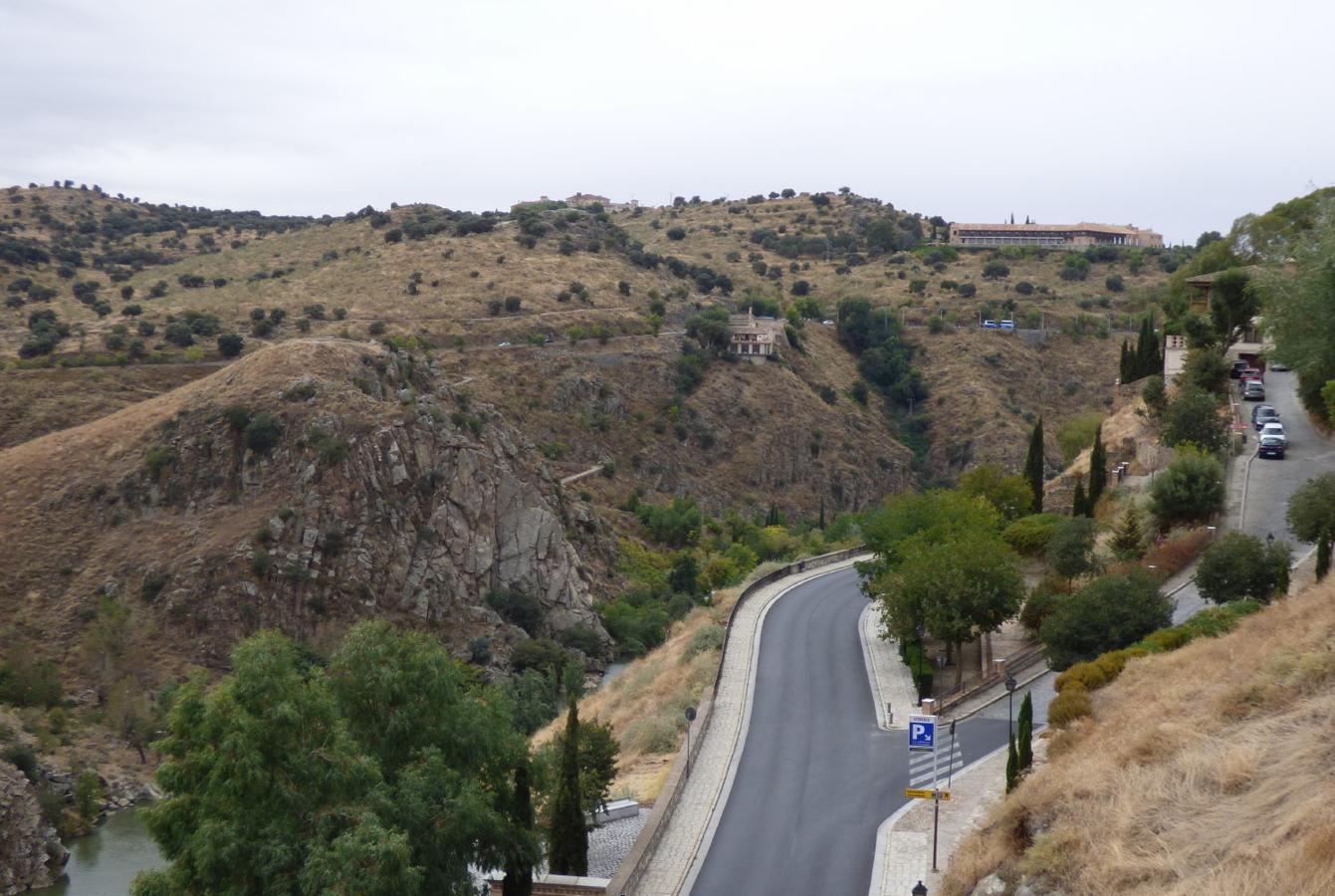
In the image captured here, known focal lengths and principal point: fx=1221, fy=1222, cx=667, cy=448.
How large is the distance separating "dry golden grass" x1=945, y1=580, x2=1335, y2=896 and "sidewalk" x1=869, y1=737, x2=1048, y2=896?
5.30ft

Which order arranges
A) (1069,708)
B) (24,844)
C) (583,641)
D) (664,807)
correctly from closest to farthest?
1. (1069,708)
2. (664,807)
3. (24,844)
4. (583,641)

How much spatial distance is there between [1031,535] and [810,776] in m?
17.0

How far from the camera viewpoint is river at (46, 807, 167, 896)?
37.9 m

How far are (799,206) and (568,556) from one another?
4195 inches

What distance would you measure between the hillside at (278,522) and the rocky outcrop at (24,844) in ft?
35.6

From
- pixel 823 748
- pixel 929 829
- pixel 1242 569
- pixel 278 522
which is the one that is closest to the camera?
pixel 929 829

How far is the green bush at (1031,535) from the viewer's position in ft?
130

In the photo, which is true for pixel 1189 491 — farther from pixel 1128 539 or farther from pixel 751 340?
pixel 751 340

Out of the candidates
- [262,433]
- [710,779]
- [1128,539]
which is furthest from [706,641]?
[262,433]

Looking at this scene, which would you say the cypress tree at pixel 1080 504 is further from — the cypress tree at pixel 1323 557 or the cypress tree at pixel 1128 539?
the cypress tree at pixel 1323 557

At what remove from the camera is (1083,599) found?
2895cm

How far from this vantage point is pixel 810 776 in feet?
→ 85.3

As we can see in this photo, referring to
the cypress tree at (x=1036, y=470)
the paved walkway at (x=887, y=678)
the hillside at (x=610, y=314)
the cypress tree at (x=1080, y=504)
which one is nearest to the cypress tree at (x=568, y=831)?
the paved walkway at (x=887, y=678)

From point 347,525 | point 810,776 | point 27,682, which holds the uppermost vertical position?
point 810,776
